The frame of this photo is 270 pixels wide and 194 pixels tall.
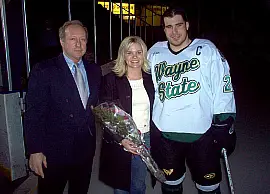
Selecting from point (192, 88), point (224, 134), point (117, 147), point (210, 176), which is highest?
point (192, 88)

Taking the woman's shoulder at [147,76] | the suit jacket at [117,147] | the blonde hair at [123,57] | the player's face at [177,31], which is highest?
the player's face at [177,31]

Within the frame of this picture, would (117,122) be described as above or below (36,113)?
below

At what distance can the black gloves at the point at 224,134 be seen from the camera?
2490mm

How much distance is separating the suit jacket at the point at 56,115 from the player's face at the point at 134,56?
0.41 meters

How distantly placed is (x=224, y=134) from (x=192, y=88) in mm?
480

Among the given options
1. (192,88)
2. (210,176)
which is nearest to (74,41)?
(192,88)

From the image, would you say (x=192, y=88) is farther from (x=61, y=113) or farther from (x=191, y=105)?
(x=61, y=113)

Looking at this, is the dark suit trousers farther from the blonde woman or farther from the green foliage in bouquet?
the green foliage in bouquet

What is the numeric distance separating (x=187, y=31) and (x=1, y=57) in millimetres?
4402

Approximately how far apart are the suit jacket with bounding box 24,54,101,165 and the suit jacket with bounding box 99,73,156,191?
19 cm

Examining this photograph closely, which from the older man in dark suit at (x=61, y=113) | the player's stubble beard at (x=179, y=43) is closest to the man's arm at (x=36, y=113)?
the older man in dark suit at (x=61, y=113)

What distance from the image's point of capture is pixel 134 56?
2.58 meters

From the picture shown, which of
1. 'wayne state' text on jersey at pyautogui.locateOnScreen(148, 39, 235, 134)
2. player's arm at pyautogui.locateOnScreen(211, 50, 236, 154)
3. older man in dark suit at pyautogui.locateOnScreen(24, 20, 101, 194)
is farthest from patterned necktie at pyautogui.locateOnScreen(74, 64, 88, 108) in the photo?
player's arm at pyautogui.locateOnScreen(211, 50, 236, 154)

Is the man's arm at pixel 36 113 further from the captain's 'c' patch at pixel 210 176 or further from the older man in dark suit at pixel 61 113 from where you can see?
the captain's 'c' patch at pixel 210 176
